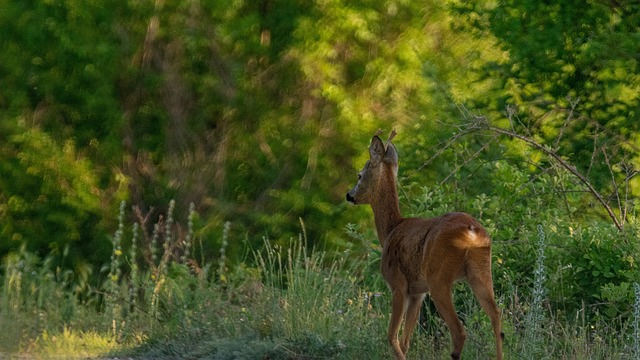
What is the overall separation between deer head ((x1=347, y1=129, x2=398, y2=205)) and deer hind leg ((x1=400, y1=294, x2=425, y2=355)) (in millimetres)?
876

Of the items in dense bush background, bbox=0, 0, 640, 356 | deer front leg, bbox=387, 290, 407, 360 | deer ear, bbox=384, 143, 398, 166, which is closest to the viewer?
deer front leg, bbox=387, 290, 407, 360

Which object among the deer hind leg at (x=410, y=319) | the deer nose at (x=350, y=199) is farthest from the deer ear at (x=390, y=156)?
the deer hind leg at (x=410, y=319)

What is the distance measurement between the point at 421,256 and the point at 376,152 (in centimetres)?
110

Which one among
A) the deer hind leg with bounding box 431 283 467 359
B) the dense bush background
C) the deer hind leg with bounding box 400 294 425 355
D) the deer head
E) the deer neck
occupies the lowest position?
the dense bush background

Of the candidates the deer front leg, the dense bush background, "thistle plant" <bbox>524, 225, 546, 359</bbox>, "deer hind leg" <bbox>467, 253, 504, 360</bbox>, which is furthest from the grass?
the dense bush background

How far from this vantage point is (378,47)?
19.4 metres

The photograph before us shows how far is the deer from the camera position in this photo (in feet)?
26.7

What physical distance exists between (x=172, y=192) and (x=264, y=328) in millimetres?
9620

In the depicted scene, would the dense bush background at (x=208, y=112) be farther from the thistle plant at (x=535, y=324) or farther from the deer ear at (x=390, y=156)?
the thistle plant at (x=535, y=324)

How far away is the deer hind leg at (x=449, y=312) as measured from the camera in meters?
8.10

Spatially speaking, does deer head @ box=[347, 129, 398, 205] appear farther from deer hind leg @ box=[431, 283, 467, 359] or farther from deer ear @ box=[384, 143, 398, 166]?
deer hind leg @ box=[431, 283, 467, 359]

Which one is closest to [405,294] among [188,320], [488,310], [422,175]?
[488,310]

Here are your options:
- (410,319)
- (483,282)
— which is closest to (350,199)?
(410,319)

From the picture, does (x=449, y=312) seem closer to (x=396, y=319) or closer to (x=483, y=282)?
(x=483, y=282)
